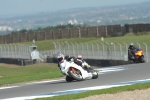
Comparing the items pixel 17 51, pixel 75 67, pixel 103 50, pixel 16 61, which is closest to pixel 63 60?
pixel 75 67

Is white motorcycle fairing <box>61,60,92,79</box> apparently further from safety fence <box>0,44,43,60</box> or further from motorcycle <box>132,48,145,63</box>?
safety fence <box>0,44,43,60</box>

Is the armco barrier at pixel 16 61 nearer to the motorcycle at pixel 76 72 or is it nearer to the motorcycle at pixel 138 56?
the motorcycle at pixel 138 56

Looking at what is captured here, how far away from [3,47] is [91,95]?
48194 mm

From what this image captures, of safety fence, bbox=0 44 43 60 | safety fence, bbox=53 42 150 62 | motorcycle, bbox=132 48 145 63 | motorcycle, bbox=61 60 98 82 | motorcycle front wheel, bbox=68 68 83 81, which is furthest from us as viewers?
safety fence, bbox=0 44 43 60

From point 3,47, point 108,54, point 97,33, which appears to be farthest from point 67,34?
point 108,54

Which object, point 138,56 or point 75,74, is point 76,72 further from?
point 138,56

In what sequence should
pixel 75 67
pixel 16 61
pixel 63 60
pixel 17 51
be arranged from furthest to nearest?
pixel 17 51 < pixel 16 61 < pixel 75 67 < pixel 63 60

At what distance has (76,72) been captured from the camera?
67.2 ft

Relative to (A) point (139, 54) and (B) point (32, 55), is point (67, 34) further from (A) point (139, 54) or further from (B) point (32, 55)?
(A) point (139, 54)

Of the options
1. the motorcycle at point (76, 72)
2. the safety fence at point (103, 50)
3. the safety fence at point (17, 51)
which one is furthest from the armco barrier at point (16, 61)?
the motorcycle at point (76, 72)

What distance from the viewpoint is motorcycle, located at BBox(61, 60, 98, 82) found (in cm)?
2013

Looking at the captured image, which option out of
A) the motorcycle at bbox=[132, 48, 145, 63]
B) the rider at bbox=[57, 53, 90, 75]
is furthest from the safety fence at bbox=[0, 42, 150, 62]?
the rider at bbox=[57, 53, 90, 75]

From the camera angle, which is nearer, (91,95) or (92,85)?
(91,95)

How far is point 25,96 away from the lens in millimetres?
17344
